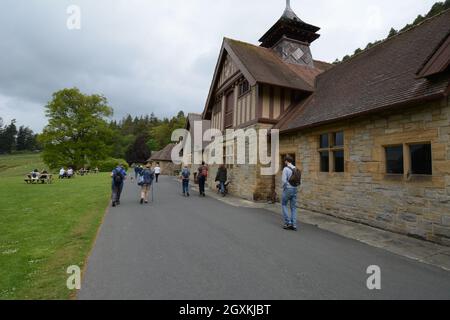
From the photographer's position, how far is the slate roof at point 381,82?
19.9ft

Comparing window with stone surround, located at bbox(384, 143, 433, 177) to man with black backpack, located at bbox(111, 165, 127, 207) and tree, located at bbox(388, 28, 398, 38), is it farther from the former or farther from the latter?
tree, located at bbox(388, 28, 398, 38)

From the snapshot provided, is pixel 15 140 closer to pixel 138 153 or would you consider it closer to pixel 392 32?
pixel 138 153

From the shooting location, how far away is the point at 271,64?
43.5 feet

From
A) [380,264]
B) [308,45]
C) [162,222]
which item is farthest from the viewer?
[308,45]

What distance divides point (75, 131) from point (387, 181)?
3507 cm

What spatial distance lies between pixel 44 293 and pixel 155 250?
1808 millimetres

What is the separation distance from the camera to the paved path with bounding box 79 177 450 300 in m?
3.14

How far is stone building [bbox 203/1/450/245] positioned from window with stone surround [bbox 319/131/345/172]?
0.11 ft

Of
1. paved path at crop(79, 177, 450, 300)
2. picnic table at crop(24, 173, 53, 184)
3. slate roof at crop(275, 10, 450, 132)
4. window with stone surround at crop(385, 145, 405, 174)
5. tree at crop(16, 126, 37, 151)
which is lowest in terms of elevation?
paved path at crop(79, 177, 450, 300)

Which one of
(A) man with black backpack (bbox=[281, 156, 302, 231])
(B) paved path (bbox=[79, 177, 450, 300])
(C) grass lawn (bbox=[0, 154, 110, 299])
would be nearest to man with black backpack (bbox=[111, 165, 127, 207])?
(C) grass lawn (bbox=[0, 154, 110, 299])

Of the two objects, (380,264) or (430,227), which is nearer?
(380,264)

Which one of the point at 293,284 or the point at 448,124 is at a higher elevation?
the point at 448,124
